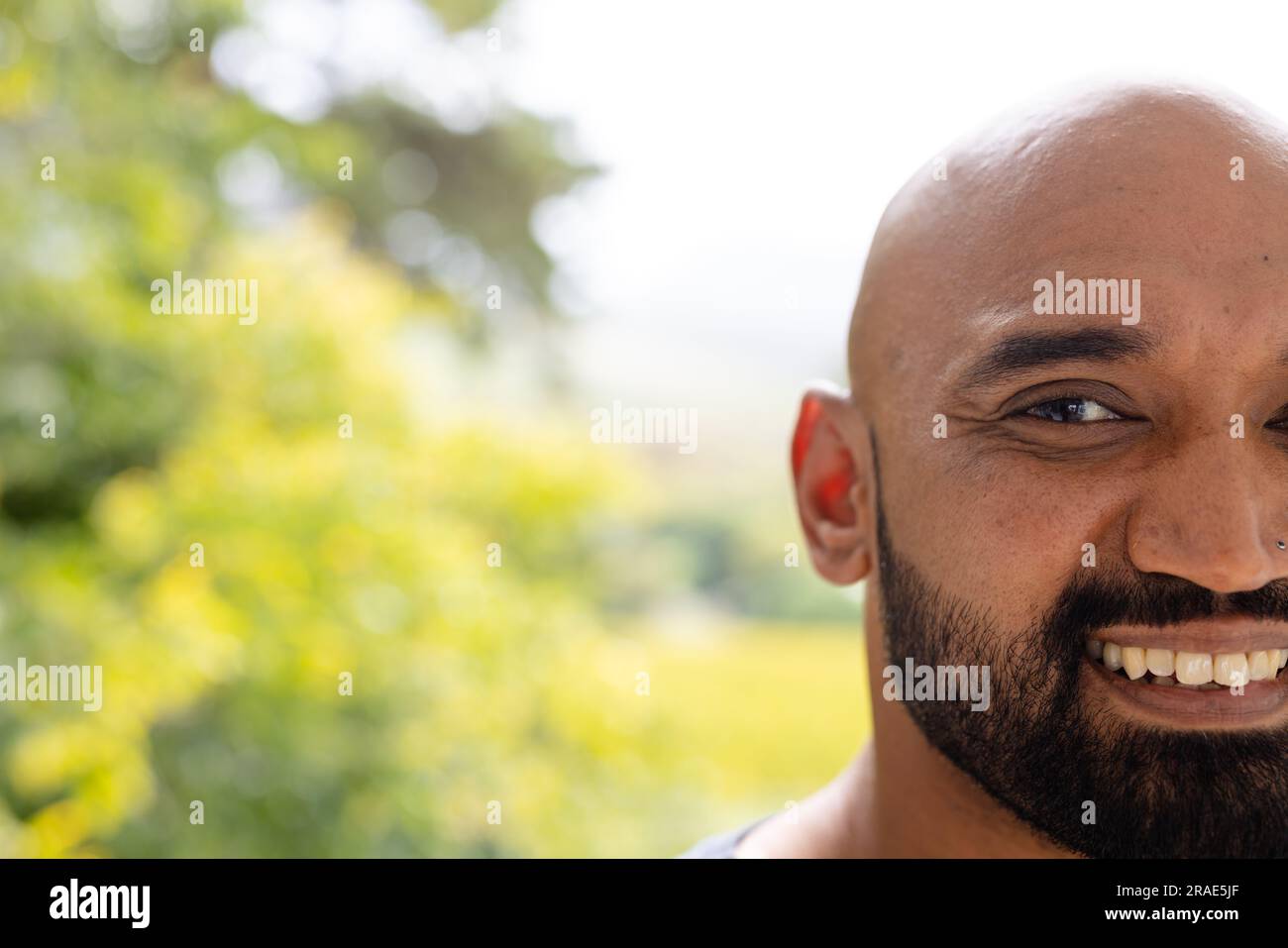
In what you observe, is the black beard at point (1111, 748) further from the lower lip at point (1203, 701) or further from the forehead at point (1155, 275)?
the forehead at point (1155, 275)

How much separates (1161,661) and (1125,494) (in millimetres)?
123

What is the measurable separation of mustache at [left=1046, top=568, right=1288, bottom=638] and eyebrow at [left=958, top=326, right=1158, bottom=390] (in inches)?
6.3

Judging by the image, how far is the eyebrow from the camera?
831 millimetres

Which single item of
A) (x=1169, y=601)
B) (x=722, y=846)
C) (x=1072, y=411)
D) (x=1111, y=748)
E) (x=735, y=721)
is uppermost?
(x=1072, y=411)

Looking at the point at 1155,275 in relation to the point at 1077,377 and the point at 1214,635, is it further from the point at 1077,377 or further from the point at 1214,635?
the point at 1214,635

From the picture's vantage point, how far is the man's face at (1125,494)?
0.82 metres

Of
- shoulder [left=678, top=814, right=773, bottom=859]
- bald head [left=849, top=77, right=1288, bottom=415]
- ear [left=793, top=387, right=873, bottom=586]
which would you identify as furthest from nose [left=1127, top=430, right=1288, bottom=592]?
shoulder [left=678, top=814, right=773, bottom=859]

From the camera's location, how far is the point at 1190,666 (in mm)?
816

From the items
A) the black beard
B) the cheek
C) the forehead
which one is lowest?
the black beard

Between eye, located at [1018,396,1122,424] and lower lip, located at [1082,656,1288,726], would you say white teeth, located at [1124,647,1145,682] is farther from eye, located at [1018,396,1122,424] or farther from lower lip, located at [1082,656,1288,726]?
eye, located at [1018,396,1122,424]

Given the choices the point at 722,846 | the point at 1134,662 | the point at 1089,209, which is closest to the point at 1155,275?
the point at 1089,209
